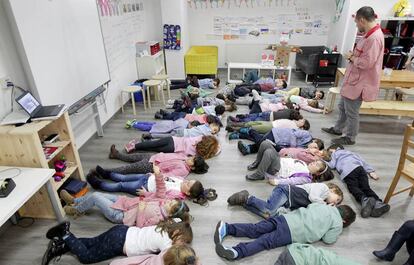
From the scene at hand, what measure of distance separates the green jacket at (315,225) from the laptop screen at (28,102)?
225 cm

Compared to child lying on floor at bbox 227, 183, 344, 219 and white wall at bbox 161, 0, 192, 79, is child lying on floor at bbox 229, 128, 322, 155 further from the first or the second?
white wall at bbox 161, 0, 192, 79

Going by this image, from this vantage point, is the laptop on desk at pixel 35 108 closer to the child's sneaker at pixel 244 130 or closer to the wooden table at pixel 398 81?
the child's sneaker at pixel 244 130

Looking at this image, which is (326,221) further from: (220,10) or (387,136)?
(220,10)

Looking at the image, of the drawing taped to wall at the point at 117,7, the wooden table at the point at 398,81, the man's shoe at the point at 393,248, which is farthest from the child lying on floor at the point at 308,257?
the drawing taped to wall at the point at 117,7

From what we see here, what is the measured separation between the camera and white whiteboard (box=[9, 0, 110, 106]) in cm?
228

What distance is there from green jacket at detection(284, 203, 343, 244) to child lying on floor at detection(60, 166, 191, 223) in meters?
0.85

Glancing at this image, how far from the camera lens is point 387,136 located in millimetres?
3771

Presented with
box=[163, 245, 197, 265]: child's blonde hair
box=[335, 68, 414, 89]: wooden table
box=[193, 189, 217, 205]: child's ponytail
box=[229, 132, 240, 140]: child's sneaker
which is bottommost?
box=[193, 189, 217, 205]: child's ponytail

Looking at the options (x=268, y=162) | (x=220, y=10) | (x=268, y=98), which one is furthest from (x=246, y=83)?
(x=268, y=162)

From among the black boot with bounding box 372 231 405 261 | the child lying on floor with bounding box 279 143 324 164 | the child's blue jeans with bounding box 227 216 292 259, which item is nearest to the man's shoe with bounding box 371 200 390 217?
the black boot with bounding box 372 231 405 261

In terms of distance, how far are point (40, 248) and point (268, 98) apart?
3796mm

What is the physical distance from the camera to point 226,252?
6.55ft

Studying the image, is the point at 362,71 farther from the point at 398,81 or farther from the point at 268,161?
the point at 268,161

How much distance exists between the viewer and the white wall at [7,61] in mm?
2174
